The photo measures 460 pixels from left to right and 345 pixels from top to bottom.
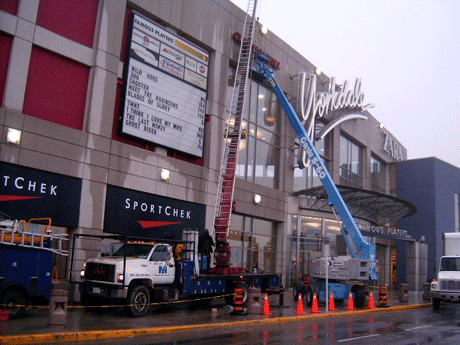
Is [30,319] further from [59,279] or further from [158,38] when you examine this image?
[158,38]

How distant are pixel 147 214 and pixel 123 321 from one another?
8.34 meters

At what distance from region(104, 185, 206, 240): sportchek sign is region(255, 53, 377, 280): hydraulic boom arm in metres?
7.19

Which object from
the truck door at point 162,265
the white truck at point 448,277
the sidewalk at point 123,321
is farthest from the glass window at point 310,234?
the truck door at point 162,265

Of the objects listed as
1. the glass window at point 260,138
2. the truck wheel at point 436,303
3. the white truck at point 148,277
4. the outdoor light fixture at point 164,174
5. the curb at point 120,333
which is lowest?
the curb at point 120,333

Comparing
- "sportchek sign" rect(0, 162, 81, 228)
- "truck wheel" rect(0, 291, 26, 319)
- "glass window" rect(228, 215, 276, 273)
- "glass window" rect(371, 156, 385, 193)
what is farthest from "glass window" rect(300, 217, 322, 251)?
"truck wheel" rect(0, 291, 26, 319)

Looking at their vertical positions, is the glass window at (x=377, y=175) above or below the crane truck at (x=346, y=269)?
above

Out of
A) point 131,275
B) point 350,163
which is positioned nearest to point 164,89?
point 131,275

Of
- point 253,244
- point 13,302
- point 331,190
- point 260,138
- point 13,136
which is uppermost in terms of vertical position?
point 260,138

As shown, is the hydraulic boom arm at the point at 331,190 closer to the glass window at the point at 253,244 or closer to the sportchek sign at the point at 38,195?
the glass window at the point at 253,244

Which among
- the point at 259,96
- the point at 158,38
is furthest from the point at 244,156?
the point at 158,38

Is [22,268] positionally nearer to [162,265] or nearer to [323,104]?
[162,265]

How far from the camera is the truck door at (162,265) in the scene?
1725cm

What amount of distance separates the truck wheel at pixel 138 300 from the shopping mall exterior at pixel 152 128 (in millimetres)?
4381

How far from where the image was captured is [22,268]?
14.2 m
